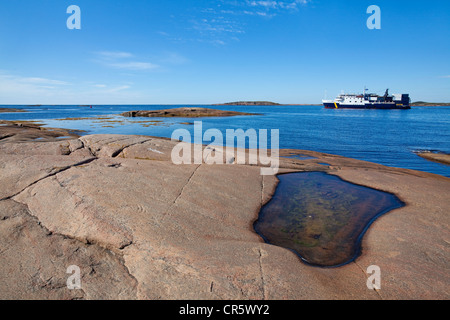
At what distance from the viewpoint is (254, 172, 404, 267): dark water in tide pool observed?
687cm

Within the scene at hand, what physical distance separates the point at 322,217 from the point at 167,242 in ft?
19.4

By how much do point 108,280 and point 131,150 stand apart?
10826 millimetres

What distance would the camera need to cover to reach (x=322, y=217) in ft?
29.3

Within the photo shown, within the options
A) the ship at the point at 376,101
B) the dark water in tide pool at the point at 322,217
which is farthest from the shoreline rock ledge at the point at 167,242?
the ship at the point at 376,101

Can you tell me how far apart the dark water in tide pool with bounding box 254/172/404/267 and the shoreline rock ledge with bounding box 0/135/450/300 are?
1.46 ft

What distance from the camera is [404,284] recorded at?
16.9 ft

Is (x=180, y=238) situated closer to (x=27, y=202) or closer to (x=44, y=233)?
(x=44, y=233)

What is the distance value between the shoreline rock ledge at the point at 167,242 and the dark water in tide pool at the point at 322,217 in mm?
444

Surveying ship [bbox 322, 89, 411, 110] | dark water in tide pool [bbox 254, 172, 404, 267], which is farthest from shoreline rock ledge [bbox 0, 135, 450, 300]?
ship [bbox 322, 89, 411, 110]

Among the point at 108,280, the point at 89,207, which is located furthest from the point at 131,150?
the point at 108,280

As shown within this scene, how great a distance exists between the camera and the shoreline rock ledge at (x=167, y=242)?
4.77m

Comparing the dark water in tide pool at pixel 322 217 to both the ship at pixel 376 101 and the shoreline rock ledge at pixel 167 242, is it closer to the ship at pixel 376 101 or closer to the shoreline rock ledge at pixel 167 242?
the shoreline rock ledge at pixel 167 242

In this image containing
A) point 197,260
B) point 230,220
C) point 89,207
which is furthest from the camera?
point 230,220

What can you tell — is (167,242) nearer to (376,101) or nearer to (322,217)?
(322,217)
